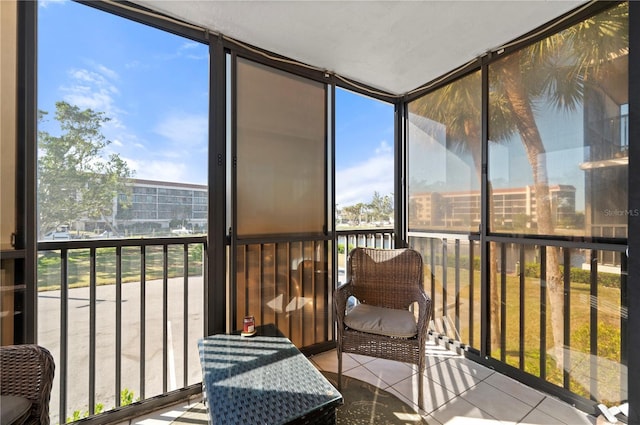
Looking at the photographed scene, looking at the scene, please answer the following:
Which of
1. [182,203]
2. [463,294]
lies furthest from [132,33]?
[463,294]

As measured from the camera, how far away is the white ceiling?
172cm

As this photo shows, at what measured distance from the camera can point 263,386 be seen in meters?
1.26

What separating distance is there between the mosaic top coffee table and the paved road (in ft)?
1.47

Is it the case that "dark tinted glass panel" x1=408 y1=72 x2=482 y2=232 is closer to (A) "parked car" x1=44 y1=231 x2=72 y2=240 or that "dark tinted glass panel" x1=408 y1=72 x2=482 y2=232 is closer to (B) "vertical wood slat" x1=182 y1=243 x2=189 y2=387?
(B) "vertical wood slat" x1=182 y1=243 x2=189 y2=387

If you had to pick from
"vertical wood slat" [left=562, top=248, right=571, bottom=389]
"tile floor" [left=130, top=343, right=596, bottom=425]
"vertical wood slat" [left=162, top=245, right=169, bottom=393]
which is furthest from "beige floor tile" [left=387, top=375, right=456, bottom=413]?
"vertical wood slat" [left=162, top=245, right=169, bottom=393]

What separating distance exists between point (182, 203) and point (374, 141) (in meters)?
1.98

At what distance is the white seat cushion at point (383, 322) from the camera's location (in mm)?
Answer: 1856

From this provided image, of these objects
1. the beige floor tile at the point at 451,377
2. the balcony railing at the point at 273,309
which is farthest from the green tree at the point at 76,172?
the beige floor tile at the point at 451,377

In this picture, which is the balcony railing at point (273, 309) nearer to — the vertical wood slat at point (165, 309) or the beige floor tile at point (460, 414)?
the vertical wood slat at point (165, 309)

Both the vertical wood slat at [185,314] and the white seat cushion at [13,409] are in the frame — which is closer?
the white seat cushion at [13,409]

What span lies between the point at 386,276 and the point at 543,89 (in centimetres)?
183

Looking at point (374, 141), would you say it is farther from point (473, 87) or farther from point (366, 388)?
point (366, 388)

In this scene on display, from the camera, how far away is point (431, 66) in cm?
243

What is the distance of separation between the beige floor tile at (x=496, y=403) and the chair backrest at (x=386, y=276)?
0.71 m
